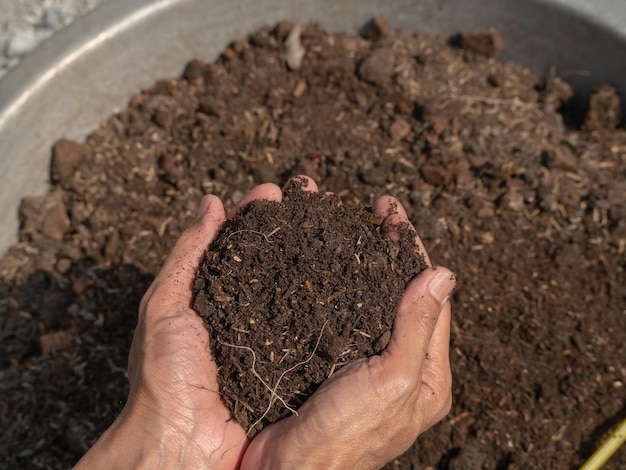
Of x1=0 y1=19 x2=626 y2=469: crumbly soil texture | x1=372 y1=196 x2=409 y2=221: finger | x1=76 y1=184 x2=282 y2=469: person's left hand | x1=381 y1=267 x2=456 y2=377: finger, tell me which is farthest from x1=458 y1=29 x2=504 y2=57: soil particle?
x1=76 y1=184 x2=282 y2=469: person's left hand

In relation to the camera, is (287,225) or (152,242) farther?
(152,242)

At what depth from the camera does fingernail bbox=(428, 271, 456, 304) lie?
1.99 meters

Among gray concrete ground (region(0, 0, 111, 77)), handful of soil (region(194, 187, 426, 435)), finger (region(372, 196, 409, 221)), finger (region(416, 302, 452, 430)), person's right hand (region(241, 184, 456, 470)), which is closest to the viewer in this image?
person's right hand (region(241, 184, 456, 470))

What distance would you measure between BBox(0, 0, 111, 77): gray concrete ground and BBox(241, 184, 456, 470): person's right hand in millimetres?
3081

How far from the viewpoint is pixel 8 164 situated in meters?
2.95

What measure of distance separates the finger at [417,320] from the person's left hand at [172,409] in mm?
554

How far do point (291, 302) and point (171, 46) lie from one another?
1.88 m

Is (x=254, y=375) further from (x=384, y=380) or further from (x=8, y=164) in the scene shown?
(x=8, y=164)

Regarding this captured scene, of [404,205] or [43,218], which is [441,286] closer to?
[404,205]

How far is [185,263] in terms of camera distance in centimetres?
216

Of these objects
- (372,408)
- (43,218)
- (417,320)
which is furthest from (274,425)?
(43,218)

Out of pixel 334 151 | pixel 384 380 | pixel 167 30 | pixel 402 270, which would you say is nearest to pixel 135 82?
pixel 167 30

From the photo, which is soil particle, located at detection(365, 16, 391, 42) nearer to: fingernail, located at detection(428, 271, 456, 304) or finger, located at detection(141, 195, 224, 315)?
finger, located at detection(141, 195, 224, 315)

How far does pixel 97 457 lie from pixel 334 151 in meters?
1.66
